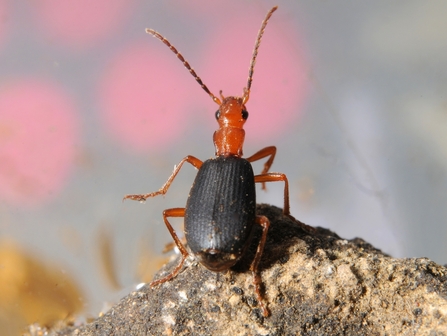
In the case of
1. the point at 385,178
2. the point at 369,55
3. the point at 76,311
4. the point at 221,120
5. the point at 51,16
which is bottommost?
the point at 76,311

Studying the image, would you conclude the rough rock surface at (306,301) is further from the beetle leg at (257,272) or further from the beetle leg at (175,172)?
the beetle leg at (175,172)

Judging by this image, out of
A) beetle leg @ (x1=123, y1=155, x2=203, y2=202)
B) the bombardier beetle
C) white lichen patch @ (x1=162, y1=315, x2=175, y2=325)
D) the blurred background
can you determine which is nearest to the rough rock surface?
white lichen patch @ (x1=162, y1=315, x2=175, y2=325)

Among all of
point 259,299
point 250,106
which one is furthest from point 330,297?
point 250,106

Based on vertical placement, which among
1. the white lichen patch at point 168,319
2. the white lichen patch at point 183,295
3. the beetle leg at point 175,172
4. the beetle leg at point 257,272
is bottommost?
the white lichen patch at point 168,319

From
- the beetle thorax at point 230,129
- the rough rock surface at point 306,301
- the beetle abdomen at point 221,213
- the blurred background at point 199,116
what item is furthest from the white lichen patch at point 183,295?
the blurred background at point 199,116

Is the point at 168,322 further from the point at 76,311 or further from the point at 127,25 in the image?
the point at 127,25
